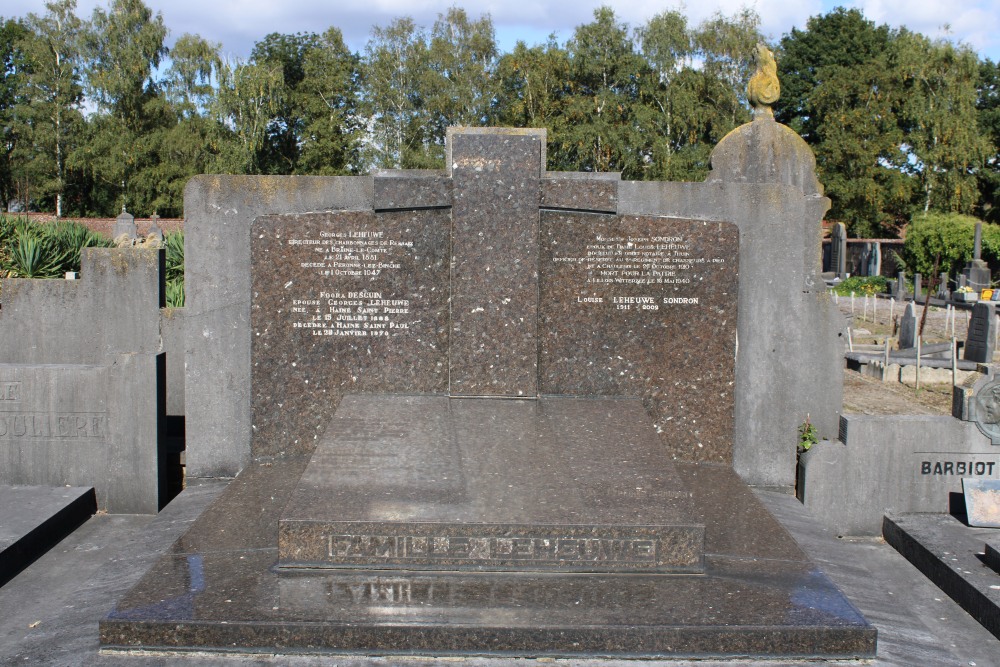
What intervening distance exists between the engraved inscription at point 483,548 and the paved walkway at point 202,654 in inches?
21.2

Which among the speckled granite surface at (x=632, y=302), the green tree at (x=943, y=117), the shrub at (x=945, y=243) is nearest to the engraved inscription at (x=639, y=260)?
the speckled granite surface at (x=632, y=302)

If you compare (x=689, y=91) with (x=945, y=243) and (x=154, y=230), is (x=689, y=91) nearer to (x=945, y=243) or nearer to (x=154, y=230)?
(x=945, y=243)

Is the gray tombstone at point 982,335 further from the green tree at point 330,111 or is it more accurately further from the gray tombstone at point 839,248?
the green tree at point 330,111

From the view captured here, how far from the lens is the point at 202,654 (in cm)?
392

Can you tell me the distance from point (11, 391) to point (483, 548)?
374 cm

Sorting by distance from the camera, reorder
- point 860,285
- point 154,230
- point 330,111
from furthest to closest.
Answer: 1. point 330,111
2. point 860,285
3. point 154,230

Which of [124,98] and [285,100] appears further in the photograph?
[124,98]

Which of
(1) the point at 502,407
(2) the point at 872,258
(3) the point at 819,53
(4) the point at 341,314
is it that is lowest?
(1) the point at 502,407

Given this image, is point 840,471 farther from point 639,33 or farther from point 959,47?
point 959,47

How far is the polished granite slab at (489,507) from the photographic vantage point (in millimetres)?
4312

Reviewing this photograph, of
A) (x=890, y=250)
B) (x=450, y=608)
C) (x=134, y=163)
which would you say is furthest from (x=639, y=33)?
(x=450, y=608)

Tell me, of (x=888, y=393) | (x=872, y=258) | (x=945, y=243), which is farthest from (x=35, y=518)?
(x=872, y=258)

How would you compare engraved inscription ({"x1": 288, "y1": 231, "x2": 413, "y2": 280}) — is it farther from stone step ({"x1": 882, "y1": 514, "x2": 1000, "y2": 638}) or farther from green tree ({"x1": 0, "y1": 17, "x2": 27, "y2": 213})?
green tree ({"x1": 0, "y1": 17, "x2": 27, "y2": 213})

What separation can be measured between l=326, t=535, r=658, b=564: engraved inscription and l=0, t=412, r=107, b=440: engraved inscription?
8.94 ft
